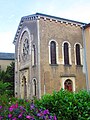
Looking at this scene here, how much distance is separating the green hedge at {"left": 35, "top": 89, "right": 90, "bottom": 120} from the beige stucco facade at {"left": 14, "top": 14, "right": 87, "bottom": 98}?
43.6 ft

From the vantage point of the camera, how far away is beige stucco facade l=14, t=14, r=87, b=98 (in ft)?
68.2

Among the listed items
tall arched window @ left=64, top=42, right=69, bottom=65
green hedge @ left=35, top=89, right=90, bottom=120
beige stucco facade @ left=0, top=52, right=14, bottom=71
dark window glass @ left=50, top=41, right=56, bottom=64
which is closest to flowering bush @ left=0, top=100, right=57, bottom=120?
green hedge @ left=35, top=89, right=90, bottom=120

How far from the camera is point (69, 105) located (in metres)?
6.50

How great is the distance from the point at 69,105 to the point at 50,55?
49.5 feet

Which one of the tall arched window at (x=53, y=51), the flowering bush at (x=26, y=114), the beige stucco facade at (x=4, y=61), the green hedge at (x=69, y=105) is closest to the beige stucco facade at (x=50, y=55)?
the tall arched window at (x=53, y=51)

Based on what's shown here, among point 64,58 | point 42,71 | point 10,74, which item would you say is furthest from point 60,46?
point 10,74

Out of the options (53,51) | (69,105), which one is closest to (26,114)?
(69,105)

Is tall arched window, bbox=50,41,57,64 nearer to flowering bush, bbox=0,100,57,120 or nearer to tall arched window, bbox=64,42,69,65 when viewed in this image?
tall arched window, bbox=64,42,69,65

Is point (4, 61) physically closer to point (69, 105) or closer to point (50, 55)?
point (50, 55)

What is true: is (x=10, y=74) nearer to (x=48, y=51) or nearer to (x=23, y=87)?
(x=23, y=87)

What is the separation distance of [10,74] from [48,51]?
1531 centimetres

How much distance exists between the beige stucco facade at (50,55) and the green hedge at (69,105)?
43.6 feet

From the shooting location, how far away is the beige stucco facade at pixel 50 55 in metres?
20.8

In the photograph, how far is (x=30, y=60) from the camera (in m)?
23.1
